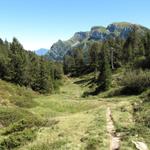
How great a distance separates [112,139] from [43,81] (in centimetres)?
5860

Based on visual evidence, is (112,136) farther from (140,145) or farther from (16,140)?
(16,140)

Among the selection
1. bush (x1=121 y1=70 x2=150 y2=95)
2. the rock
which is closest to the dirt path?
the rock

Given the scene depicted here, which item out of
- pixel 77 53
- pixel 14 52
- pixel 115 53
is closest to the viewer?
pixel 14 52

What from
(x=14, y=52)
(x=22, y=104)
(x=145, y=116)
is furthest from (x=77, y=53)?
(x=145, y=116)

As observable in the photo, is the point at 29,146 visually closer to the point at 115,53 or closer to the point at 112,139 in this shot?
the point at 112,139

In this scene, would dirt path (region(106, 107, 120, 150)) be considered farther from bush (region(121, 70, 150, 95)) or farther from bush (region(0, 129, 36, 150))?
bush (region(121, 70, 150, 95))

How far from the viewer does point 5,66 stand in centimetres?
8181

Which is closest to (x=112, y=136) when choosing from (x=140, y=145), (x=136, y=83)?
(x=140, y=145)

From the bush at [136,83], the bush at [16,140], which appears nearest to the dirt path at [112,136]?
the bush at [16,140]

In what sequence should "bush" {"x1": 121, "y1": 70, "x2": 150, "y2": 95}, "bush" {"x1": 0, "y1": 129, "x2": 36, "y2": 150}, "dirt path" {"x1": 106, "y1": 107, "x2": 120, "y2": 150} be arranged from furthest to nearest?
"bush" {"x1": 121, "y1": 70, "x2": 150, "y2": 95}
"bush" {"x1": 0, "y1": 129, "x2": 36, "y2": 150}
"dirt path" {"x1": 106, "y1": 107, "x2": 120, "y2": 150}

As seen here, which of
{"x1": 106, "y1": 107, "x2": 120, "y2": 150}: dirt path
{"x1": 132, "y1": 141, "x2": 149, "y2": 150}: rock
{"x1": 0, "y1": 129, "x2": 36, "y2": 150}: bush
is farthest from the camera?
{"x1": 0, "y1": 129, "x2": 36, "y2": 150}: bush

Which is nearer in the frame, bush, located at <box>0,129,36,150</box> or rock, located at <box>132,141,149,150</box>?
rock, located at <box>132,141,149,150</box>

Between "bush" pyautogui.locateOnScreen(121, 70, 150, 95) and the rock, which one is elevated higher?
"bush" pyautogui.locateOnScreen(121, 70, 150, 95)

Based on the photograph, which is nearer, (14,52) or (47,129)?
(47,129)
